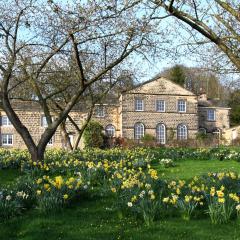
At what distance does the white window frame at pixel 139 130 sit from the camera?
5260cm

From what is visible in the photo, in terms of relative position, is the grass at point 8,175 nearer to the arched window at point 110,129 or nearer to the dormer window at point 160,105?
the arched window at point 110,129

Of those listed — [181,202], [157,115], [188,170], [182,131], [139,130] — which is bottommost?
[188,170]

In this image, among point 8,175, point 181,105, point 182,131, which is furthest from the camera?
point 181,105

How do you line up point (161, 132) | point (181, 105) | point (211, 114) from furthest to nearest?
point (211, 114) → point (181, 105) → point (161, 132)

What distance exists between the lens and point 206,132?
5691 cm

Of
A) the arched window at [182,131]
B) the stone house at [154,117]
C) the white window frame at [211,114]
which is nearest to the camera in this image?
the stone house at [154,117]

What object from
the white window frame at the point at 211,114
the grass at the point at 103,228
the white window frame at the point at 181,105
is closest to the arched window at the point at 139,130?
the white window frame at the point at 181,105

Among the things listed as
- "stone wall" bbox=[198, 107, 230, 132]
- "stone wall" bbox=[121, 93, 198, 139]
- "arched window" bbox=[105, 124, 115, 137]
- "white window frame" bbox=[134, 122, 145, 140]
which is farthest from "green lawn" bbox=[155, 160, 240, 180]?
"stone wall" bbox=[198, 107, 230, 132]

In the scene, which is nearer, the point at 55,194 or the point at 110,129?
the point at 55,194

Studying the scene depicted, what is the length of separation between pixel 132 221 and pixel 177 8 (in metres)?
5.09

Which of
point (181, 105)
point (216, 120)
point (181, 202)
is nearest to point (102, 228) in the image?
point (181, 202)

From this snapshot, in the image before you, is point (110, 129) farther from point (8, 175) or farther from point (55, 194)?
point (55, 194)

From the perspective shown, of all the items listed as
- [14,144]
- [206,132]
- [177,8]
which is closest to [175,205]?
[177,8]

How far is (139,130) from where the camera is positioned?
174 ft
